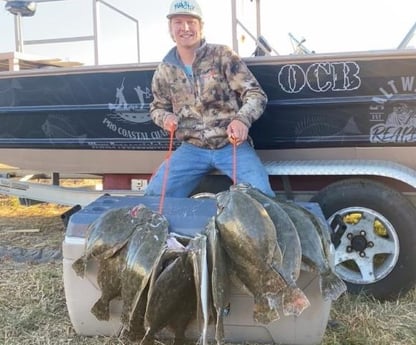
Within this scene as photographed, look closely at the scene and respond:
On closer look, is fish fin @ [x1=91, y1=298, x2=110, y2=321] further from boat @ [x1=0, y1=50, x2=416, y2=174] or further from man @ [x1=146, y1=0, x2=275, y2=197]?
boat @ [x1=0, y1=50, x2=416, y2=174]

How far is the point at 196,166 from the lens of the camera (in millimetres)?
3482

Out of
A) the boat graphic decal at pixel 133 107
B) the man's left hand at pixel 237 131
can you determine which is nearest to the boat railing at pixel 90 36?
the boat graphic decal at pixel 133 107

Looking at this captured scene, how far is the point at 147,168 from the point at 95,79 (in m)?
0.76

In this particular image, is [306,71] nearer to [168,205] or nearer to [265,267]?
[168,205]

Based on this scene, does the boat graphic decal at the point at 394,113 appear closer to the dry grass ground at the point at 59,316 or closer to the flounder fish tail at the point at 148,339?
the dry grass ground at the point at 59,316

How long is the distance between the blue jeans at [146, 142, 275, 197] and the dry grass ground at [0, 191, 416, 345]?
0.93 metres

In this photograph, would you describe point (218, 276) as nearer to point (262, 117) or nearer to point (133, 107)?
point (262, 117)

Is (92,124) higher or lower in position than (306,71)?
lower

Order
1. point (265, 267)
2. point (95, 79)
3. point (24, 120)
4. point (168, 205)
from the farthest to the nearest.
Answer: point (24, 120) < point (95, 79) < point (168, 205) < point (265, 267)

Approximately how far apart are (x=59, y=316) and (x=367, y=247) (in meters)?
1.94

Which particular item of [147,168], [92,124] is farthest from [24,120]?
[147,168]

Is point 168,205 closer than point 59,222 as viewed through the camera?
Yes

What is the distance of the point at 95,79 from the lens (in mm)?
3898

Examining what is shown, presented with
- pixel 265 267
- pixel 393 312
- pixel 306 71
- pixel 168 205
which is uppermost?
pixel 306 71
